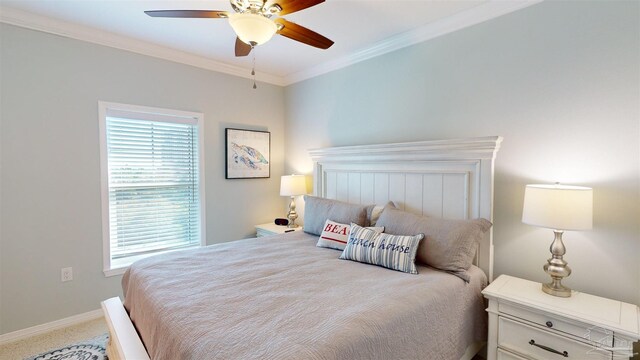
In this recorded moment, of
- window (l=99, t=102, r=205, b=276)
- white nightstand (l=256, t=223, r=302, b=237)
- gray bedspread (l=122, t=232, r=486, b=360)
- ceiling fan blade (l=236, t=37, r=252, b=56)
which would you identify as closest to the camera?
gray bedspread (l=122, t=232, r=486, b=360)

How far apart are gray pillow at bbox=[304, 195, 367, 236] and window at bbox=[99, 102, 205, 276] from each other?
134 centimetres

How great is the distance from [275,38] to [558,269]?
276 cm

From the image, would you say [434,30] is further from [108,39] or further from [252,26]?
[108,39]

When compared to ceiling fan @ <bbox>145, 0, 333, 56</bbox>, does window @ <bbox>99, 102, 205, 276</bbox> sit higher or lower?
lower

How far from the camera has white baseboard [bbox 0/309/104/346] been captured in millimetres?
2375

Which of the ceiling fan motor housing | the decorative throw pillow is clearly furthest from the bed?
the ceiling fan motor housing

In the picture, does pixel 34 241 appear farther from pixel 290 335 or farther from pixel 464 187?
pixel 464 187

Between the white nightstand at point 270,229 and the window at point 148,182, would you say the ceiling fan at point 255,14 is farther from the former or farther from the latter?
the white nightstand at point 270,229

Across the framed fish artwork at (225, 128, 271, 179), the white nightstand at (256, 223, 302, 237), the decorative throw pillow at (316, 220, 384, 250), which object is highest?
the framed fish artwork at (225, 128, 271, 179)

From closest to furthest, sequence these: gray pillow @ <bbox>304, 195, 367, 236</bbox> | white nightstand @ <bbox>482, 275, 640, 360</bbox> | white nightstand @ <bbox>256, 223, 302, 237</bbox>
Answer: white nightstand @ <bbox>482, 275, 640, 360</bbox>, gray pillow @ <bbox>304, 195, 367, 236</bbox>, white nightstand @ <bbox>256, 223, 302, 237</bbox>

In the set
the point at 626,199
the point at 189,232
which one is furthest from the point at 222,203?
the point at 626,199

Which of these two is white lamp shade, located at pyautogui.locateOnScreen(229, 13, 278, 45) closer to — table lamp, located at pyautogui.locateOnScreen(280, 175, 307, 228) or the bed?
the bed

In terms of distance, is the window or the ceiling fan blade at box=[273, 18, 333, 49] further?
the window

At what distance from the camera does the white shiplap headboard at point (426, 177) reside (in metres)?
2.11
